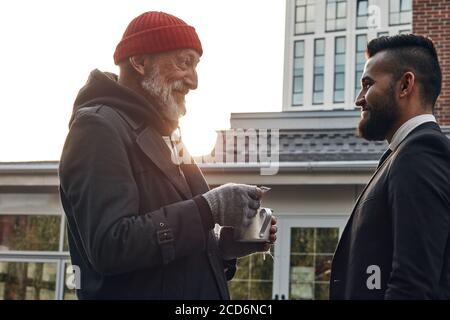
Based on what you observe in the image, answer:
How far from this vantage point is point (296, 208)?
37.8ft

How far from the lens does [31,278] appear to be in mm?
12367

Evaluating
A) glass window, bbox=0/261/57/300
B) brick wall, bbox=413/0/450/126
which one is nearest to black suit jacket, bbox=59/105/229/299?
glass window, bbox=0/261/57/300

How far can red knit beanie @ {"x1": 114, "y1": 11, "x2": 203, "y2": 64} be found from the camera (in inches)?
96.0

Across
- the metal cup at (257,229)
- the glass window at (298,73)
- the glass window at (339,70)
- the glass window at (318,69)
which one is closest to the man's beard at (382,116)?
the metal cup at (257,229)

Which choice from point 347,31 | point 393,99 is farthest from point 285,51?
point 393,99

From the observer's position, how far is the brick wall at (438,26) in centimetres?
1375

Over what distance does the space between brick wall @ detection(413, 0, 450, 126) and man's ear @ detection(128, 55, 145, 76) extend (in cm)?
1167

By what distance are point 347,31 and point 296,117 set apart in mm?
55601

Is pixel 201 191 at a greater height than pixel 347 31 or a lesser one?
lesser

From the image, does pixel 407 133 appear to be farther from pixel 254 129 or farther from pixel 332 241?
pixel 254 129

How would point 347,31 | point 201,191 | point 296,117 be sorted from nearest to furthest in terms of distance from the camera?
1. point 201,191
2. point 296,117
3. point 347,31

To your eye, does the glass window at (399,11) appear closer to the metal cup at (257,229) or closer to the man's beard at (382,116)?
the man's beard at (382,116)

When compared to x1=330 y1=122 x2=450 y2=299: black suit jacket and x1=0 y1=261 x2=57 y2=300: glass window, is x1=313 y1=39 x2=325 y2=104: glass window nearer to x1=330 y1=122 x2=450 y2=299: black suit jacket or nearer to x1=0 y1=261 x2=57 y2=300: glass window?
x1=0 y1=261 x2=57 y2=300: glass window

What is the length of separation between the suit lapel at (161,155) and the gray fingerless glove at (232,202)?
0.14 m
